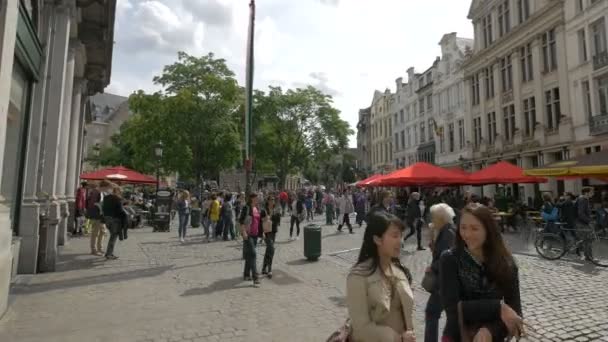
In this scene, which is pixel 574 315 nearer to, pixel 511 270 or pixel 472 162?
pixel 511 270

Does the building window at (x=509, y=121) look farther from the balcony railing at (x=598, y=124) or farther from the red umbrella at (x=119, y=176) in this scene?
the red umbrella at (x=119, y=176)

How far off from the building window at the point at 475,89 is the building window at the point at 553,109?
775 centimetres

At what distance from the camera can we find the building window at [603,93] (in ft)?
63.2

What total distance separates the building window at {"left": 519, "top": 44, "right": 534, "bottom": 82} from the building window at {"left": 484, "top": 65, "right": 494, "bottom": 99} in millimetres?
3150

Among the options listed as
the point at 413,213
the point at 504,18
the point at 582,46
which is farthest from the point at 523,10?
the point at 413,213

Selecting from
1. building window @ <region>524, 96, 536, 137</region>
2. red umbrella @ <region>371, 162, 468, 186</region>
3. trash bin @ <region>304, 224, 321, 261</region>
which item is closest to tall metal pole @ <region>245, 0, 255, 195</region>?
trash bin @ <region>304, 224, 321, 261</region>

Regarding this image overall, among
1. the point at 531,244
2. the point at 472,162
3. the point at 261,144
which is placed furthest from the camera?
the point at 261,144

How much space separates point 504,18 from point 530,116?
803cm

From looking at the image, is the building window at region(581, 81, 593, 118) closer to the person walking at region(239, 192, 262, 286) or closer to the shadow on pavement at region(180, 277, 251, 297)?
the person walking at region(239, 192, 262, 286)

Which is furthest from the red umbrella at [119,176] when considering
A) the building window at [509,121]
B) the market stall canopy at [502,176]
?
the building window at [509,121]

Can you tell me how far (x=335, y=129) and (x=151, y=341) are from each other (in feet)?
119

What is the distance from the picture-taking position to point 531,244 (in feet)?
41.3

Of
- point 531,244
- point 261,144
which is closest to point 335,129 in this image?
point 261,144

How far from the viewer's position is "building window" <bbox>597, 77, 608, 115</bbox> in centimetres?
1927
